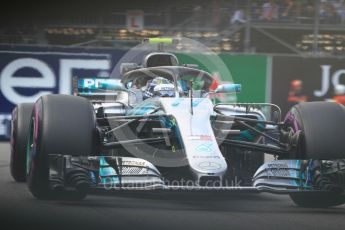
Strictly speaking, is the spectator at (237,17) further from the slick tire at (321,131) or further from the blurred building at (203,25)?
the slick tire at (321,131)

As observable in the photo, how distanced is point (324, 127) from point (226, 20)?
35.0 ft

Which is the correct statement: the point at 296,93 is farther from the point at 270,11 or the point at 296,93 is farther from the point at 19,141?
the point at 19,141

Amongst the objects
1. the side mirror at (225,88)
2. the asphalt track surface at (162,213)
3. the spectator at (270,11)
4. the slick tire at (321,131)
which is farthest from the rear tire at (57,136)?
the spectator at (270,11)

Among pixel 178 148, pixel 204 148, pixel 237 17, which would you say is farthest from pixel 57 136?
pixel 237 17

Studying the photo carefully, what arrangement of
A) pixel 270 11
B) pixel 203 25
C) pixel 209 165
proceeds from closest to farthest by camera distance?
pixel 209 165, pixel 203 25, pixel 270 11

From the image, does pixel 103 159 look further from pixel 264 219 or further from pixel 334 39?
pixel 334 39

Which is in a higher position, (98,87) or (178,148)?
(98,87)

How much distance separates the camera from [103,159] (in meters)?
7.12

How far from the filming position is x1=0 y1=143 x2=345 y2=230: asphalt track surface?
6.27 meters

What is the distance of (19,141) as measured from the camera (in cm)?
935

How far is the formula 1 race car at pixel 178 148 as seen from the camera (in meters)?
7.08

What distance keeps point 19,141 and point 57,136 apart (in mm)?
2126

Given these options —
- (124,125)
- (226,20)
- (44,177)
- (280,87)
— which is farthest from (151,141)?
(226,20)

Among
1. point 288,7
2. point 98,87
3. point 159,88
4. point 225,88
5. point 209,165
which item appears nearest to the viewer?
point 209,165
